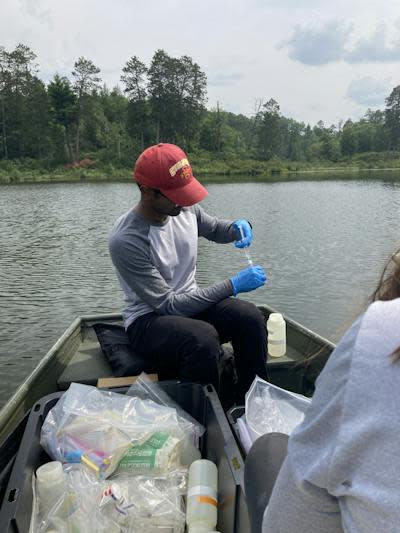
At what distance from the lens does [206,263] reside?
30.2ft

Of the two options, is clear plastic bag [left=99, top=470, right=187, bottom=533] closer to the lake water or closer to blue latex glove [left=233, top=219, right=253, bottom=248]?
the lake water

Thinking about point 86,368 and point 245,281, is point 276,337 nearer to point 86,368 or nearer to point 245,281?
point 245,281

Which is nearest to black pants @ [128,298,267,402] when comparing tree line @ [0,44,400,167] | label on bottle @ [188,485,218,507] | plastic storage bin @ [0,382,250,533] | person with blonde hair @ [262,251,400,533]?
plastic storage bin @ [0,382,250,533]

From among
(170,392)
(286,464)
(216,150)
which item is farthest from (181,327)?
(216,150)

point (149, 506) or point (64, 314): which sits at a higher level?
point (149, 506)

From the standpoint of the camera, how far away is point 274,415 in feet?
6.45

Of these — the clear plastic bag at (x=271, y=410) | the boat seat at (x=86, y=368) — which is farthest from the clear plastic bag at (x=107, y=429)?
the boat seat at (x=86, y=368)

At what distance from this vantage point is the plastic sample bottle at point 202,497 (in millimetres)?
1533

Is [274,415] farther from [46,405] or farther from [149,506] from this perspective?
[46,405]

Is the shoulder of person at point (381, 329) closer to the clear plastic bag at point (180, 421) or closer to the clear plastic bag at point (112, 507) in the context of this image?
the clear plastic bag at point (112, 507)

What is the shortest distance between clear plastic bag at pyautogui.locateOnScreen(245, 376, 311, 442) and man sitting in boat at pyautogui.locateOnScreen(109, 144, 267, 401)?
0.73 ft

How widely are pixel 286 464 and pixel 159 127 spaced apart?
52.5 meters

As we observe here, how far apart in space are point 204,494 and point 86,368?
1245 mm

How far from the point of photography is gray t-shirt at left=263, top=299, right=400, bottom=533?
0.56 m
